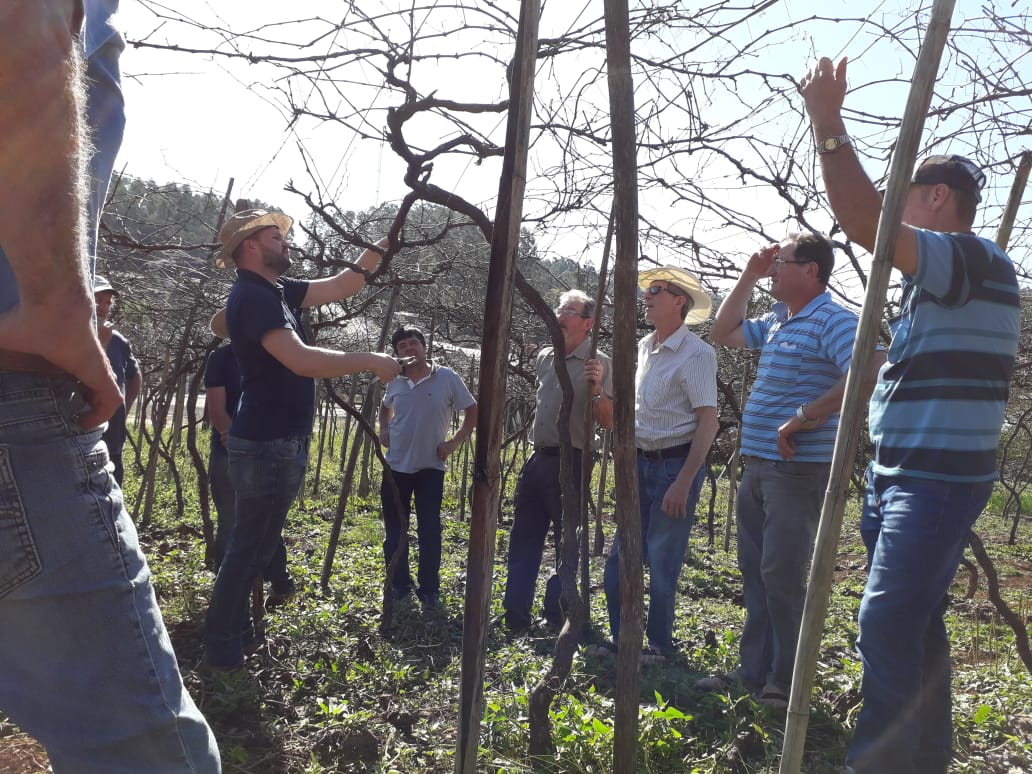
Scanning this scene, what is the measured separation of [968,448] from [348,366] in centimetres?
208

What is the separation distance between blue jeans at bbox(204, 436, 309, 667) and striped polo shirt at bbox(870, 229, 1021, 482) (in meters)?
2.35

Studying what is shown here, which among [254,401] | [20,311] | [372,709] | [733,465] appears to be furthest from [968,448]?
[733,465]

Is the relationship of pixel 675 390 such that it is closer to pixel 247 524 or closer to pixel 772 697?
pixel 772 697

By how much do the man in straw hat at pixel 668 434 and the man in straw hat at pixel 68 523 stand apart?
2.79 metres

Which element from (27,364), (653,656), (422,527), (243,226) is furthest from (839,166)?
(422,527)

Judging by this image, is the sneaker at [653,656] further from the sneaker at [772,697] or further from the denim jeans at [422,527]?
the denim jeans at [422,527]

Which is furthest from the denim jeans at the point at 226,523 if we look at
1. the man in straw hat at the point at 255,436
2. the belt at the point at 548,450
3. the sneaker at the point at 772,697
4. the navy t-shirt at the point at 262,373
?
the sneaker at the point at 772,697

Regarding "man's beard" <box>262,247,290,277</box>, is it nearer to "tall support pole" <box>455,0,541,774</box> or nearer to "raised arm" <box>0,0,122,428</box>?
"tall support pole" <box>455,0,541,774</box>

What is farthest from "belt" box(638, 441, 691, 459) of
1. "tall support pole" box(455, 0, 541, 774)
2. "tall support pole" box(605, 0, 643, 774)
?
"tall support pole" box(455, 0, 541, 774)

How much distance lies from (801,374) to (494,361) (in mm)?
2000

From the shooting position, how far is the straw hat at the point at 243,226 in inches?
131

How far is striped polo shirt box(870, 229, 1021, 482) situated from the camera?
2098mm

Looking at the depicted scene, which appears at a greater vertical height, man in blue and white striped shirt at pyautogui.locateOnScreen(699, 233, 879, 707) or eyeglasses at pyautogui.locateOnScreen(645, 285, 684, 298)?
eyeglasses at pyautogui.locateOnScreen(645, 285, 684, 298)

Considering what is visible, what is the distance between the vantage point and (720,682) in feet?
11.2
